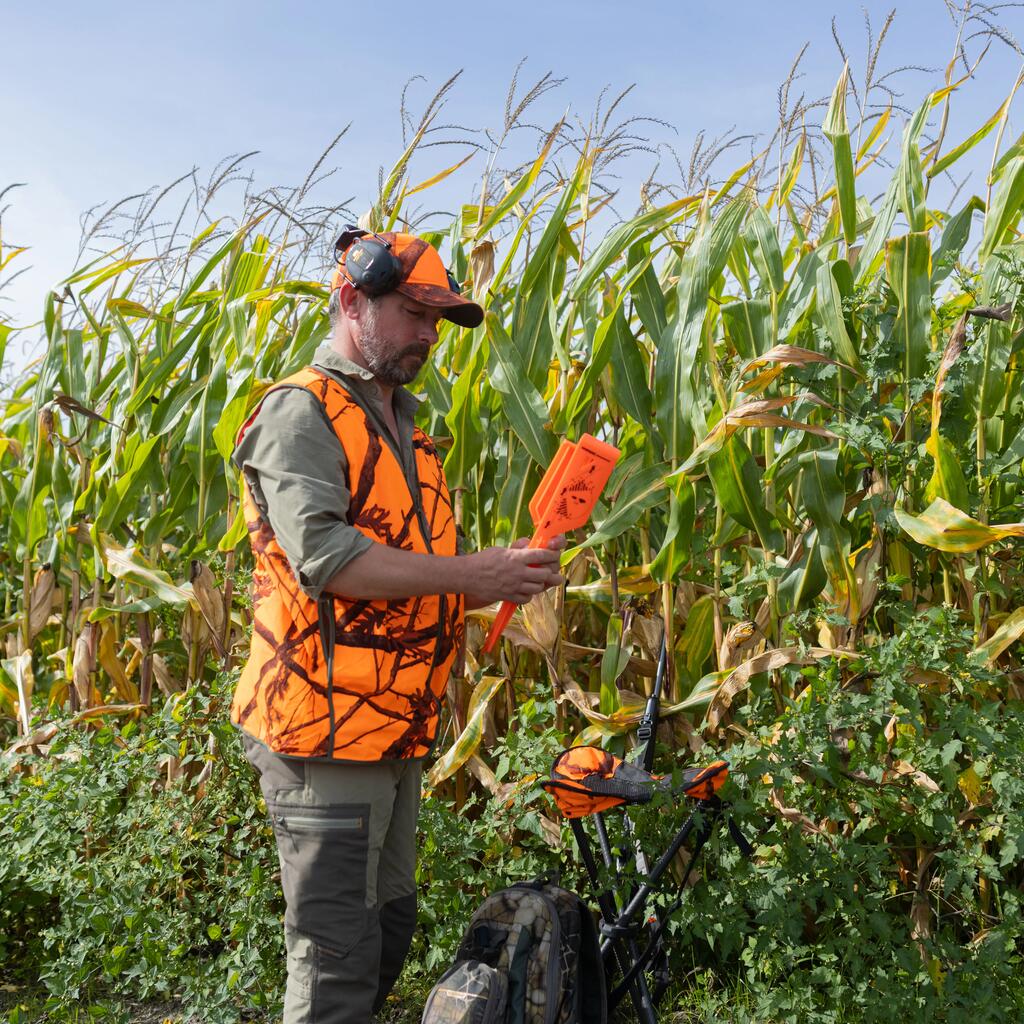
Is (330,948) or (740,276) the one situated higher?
(740,276)

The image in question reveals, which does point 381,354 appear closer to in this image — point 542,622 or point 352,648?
point 352,648

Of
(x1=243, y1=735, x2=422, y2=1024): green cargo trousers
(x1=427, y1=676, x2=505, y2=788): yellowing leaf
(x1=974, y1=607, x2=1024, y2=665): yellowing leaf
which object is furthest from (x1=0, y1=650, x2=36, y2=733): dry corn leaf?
(x1=974, y1=607, x2=1024, y2=665): yellowing leaf

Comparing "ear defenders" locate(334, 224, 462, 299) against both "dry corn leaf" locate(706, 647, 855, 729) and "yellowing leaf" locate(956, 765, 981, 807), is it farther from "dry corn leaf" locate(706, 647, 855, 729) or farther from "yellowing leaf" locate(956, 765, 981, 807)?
"yellowing leaf" locate(956, 765, 981, 807)

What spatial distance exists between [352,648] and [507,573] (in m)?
0.35

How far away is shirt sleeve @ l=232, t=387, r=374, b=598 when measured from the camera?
6.66 ft

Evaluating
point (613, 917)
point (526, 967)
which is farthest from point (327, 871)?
point (613, 917)

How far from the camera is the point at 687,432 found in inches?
127

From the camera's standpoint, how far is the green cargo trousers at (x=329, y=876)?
2137 millimetres

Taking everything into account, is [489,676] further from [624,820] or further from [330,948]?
[330,948]

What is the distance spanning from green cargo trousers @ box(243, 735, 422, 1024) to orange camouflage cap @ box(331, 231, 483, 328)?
0.98 meters

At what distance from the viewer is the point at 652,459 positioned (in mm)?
3326

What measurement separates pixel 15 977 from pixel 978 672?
125 inches

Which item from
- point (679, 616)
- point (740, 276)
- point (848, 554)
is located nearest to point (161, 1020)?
point (679, 616)

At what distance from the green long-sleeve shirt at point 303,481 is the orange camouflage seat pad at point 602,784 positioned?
2.85ft
